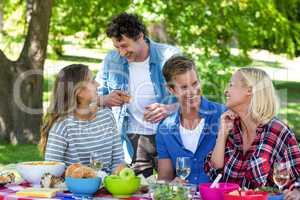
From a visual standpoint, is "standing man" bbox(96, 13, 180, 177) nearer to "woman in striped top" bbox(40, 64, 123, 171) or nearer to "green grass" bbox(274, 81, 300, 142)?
"woman in striped top" bbox(40, 64, 123, 171)

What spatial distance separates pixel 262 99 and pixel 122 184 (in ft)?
2.92

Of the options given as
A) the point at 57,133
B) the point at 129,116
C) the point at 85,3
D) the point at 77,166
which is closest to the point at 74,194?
the point at 77,166

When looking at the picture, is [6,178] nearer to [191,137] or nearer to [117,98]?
[191,137]

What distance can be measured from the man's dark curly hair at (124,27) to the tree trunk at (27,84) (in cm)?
474

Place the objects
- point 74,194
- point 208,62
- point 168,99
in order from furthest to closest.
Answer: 1. point 208,62
2. point 168,99
3. point 74,194

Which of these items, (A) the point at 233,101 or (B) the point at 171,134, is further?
(B) the point at 171,134

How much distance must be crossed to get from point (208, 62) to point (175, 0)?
121cm

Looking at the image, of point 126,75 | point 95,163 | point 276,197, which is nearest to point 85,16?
point 126,75

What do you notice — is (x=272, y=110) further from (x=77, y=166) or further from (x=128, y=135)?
(x=128, y=135)

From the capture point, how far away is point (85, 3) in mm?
Answer: 10109

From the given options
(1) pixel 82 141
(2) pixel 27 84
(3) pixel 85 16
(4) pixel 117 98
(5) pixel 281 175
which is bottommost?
(5) pixel 281 175

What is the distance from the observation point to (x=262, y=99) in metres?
3.57

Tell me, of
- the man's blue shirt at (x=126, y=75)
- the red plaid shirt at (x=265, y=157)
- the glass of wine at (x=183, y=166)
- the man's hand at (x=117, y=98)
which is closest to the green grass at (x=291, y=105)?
the man's blue shirt at (x=126, y=75)

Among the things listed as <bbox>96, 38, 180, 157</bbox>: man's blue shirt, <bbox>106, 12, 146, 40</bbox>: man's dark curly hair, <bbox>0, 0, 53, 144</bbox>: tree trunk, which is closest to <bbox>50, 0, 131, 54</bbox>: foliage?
<bbox>0, 0, 53, 144</bbox>: tree trunk
